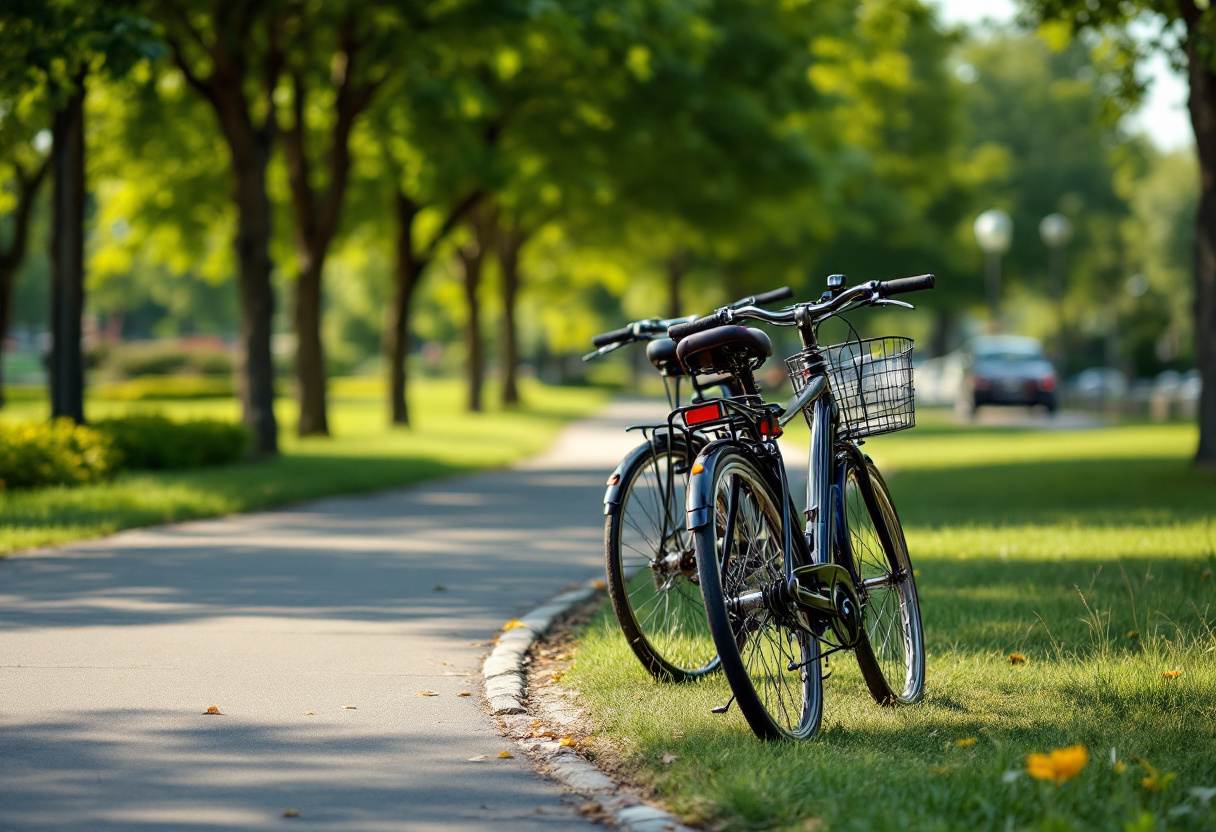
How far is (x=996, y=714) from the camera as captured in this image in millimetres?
5117

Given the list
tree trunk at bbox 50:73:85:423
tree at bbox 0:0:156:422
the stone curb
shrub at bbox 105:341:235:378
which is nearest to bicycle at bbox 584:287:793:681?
the stone curb

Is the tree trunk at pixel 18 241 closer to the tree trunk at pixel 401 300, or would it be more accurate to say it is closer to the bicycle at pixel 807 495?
the tree trunk at pixel 401 300

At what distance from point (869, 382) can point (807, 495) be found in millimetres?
464

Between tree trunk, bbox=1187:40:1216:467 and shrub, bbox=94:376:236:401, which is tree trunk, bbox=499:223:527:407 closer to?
shrub, bbox=94:376:236:401

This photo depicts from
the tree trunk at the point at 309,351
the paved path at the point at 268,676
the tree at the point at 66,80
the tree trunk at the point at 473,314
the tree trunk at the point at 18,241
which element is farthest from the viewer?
the tree trunk at the point at 473,314

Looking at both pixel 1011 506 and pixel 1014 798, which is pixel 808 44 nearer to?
pixel 1011 506

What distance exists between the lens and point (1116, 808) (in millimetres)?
3838

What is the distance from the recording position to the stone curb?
400cm

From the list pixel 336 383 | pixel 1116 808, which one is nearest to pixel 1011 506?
pixel 1116 808

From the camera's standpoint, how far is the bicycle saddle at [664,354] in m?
5.47

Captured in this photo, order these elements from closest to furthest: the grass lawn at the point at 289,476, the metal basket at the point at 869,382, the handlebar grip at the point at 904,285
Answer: the handlebar grip at the point at 904,285, the metal basket at the point at 869,382, the grass lawn at the point at 289,476

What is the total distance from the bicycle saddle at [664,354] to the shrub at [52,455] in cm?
881

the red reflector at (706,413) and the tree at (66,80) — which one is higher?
the tree at (66,80)

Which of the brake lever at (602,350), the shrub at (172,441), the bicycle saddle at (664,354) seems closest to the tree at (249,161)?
the shrub at (172,441)
